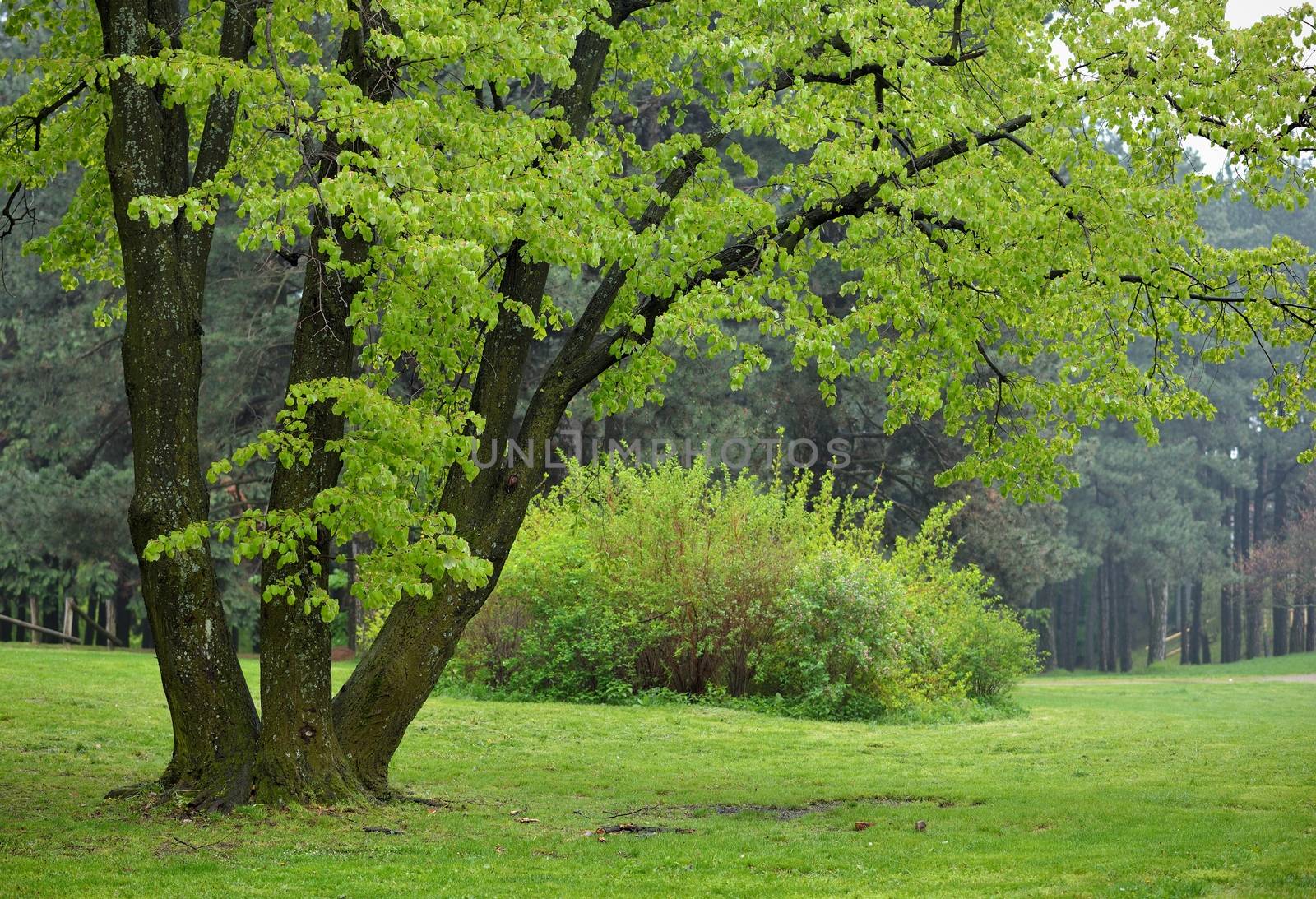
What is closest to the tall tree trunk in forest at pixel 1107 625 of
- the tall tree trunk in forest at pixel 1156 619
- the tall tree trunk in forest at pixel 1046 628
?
the tall tree trunk in forest at pixel 1156 619

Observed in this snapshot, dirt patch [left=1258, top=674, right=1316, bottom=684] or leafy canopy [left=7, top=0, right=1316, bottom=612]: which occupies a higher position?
leafy canopy [left=7, top=0, right=1316, bottom=612]

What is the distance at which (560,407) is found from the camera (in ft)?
32.2

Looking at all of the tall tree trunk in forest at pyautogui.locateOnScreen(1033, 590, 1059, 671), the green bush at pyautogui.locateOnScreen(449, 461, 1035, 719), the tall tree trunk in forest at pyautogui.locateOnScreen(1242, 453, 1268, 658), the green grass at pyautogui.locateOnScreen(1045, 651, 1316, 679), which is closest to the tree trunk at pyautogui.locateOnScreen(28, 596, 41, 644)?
the green bush at pyautogui.locateOnScreen(449, 461, 1035, 719)

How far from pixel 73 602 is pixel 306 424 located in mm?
26924

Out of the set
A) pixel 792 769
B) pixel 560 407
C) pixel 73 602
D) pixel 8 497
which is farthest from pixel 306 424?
pixel 73 602

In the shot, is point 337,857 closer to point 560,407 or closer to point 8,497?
point 560,407

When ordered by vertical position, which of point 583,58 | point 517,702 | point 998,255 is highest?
point 583,58

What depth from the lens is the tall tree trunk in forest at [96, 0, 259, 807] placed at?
8711 millimetres

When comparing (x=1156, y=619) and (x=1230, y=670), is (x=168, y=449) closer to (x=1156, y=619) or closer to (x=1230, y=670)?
(x=1230, y=670)

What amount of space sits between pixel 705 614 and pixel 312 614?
31.4 feet

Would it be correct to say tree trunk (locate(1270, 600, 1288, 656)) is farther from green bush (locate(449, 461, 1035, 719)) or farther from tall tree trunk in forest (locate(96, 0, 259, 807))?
tall tree trunk in forest (locate(96, 0, 259, 807))

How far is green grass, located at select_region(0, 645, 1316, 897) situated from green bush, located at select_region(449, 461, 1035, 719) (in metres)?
1.40

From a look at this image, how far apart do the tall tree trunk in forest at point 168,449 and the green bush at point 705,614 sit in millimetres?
8685

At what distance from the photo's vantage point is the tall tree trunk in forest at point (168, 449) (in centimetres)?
871
